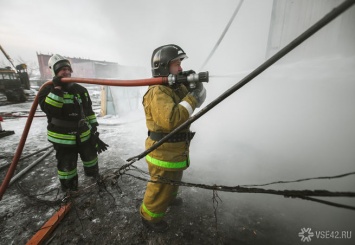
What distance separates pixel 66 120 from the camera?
2.79 metres

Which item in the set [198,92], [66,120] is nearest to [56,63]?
[66,120]

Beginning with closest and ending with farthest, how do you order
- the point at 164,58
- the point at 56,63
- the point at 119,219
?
the point at 164,58
the point at 119,219
the point at 56,63

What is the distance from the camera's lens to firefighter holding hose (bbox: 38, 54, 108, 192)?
8.59ft

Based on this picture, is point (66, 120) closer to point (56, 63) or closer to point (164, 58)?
point (56, 63)

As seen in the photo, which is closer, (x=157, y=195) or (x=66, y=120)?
(x=157, y=195)

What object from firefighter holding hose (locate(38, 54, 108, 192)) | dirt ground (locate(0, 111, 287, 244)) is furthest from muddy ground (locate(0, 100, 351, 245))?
firefighter holding hose (locate(38, 54, 108, 192))

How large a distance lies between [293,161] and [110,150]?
14.2 ft

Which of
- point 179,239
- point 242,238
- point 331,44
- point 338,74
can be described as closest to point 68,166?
point 179,239

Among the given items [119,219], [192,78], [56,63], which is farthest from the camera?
[56,63]

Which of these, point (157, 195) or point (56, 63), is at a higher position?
point (56, 63)

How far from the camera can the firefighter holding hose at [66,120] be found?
8.59ft

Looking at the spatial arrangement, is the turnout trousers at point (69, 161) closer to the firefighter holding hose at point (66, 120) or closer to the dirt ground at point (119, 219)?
the firefighter holding hose at point (66, 120)

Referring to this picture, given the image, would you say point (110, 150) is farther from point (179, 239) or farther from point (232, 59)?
point (232, 59)

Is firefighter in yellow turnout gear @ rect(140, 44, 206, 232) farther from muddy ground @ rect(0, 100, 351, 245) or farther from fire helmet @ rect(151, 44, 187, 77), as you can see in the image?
muddy ground @ rect(0, 100, 351, 245)
